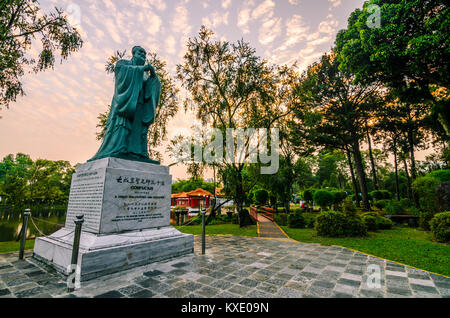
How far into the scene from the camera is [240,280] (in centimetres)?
357

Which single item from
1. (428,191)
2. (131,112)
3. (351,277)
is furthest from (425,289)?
(428,191)

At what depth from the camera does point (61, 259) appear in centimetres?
391

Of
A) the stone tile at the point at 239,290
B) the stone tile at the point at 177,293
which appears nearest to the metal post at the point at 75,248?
the stone tile at the point at 177,293

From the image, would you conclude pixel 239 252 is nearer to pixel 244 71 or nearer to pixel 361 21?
pixel 244 71

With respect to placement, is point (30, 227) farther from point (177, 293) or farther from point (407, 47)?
point (407, 47)

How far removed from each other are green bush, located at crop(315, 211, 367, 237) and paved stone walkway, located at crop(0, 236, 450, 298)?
3709 millimetres

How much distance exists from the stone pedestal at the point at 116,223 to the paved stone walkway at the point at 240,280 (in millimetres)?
252

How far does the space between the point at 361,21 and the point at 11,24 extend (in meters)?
18.9

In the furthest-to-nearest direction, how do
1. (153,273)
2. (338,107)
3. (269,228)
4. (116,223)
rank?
(338,107), (269,228), (116,223), (153,273)

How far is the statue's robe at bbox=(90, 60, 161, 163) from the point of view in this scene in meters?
5.25

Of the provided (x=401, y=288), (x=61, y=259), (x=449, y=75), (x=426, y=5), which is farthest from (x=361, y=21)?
(x=61, y=259)

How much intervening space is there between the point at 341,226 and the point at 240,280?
7.15m

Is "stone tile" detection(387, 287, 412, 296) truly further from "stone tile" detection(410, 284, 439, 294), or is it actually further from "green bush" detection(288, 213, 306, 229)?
"green bush" detection(288, 213, 306, 229)

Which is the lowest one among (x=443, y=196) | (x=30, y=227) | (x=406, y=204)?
(x=30, y=227)
